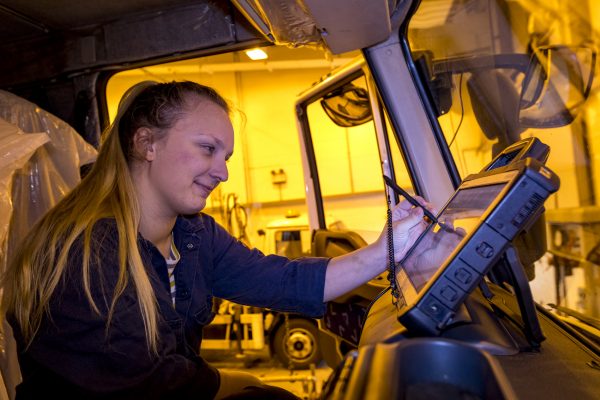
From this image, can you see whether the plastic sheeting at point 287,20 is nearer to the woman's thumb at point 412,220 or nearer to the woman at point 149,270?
the woman at point 149,270

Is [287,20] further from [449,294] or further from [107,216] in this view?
[449,294]

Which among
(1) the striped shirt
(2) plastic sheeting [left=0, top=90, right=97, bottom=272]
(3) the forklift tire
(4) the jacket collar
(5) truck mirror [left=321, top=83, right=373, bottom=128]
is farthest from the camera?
(3) the forklift tire

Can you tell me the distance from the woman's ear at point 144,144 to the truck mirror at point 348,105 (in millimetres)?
1424

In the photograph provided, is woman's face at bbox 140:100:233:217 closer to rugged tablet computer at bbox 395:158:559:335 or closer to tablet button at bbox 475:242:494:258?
rugged tablet computer at bbox 395:158:559:335

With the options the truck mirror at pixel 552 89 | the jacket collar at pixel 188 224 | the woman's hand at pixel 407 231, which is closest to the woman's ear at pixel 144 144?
the jacket collar at pixel 188 224

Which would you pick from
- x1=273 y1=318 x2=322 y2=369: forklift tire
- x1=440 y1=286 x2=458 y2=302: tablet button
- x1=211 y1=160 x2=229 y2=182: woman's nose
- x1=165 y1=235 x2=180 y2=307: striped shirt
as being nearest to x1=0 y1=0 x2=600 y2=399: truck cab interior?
x1=440 y1=286 x2=458 y2=302: tablet button

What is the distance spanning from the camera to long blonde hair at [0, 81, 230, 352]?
3.67ft

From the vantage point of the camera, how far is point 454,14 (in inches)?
79.7

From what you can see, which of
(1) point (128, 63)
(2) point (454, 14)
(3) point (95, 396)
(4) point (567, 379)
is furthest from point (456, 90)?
(3) point (95, 396)

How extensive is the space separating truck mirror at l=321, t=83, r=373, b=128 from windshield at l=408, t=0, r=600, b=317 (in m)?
0.60

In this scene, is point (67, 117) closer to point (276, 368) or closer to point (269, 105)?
point (276, 368)

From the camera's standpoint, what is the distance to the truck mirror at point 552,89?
1.81 metres

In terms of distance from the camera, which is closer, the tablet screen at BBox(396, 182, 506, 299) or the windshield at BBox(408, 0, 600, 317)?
the tablet screen at BBox(396, 182, 506, 299)

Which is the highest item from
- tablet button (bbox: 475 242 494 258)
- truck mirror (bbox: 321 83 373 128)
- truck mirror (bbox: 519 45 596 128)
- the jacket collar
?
truck mirror (bbox: 321 83 373 128)
